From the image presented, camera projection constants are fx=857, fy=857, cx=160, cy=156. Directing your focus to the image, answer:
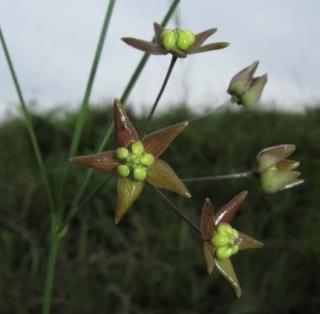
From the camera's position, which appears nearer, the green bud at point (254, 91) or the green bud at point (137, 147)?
the green bud at point (137, 147)

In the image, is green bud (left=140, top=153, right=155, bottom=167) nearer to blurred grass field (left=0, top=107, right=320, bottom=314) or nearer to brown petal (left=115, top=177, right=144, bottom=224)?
brown petal (left=115, top=177, right=144, bottom=224)

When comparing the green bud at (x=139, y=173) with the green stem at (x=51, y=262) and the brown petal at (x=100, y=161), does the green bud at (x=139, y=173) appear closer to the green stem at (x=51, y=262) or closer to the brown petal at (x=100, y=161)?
the brown petal at (x=100, y=161)

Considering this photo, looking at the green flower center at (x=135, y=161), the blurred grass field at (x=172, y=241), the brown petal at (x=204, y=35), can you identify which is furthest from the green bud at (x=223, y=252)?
the blurred grass field at (x=172, y=241)

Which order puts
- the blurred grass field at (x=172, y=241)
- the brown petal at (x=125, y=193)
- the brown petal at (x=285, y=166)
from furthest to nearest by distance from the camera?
the blurred grass field at (x=172, y=241) < the brown petal at (x=285, y=166) < the brown petal at (x=125, y=193)

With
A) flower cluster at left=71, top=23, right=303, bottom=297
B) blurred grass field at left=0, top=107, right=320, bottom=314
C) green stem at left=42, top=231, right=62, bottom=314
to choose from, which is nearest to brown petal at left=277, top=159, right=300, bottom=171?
flower cluster at left=71, top=23, right=303, bottom=297

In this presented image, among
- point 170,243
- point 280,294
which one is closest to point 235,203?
point 280,294

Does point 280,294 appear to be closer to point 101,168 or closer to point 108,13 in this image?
point 108,13

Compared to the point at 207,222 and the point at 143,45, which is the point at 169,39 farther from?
the point at 207,222
